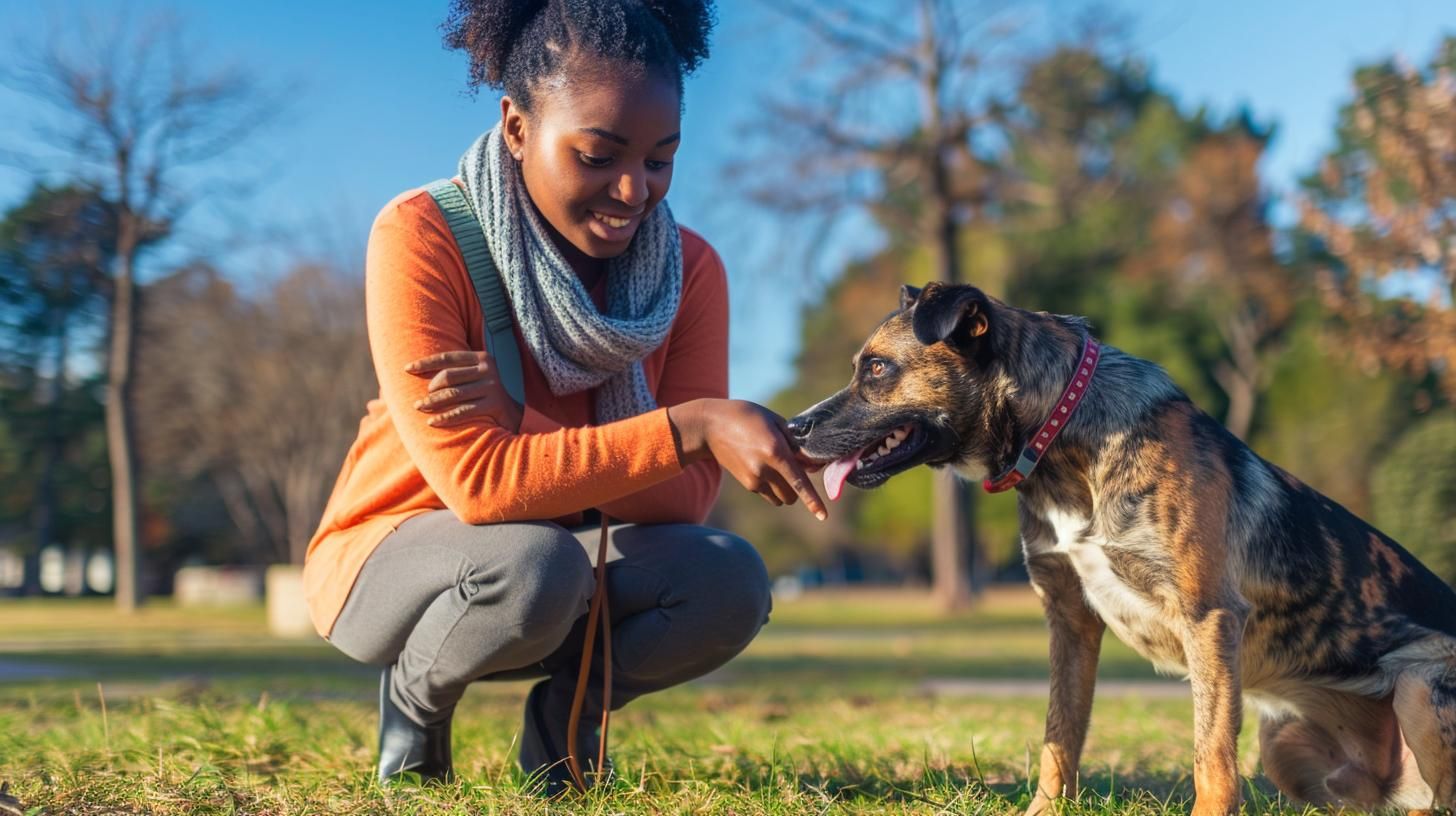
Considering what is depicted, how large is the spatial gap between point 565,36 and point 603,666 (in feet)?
5.78

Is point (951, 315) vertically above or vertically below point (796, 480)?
above

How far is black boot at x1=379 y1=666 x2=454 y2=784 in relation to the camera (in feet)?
12.4

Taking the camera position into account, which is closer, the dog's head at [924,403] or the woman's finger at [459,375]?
the woman's finger at [459,375]

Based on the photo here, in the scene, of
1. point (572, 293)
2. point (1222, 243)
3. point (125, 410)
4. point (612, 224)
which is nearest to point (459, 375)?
point (572, 293)

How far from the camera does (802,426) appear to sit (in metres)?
3.76

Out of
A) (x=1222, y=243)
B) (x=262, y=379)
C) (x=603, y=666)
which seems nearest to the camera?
(x=603, y=666)

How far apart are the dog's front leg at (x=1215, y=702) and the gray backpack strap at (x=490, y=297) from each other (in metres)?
1.92

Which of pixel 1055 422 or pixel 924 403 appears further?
pixel 924 403

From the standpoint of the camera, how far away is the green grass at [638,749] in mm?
3367

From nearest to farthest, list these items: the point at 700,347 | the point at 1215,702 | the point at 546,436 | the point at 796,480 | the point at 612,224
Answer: the point at 796,480 < the point at 546,436 < the point at 1215,702 < the point at 612,224 < the point at 700,347

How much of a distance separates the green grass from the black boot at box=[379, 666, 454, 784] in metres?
0.12

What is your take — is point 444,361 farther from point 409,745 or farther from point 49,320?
point 49,320

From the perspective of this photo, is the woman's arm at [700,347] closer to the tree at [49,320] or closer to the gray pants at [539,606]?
the gray pants at [539,606]

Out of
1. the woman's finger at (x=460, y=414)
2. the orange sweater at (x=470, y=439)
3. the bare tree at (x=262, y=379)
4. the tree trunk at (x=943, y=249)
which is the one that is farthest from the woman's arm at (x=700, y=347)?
the bare tree at (x=262, y=379)
